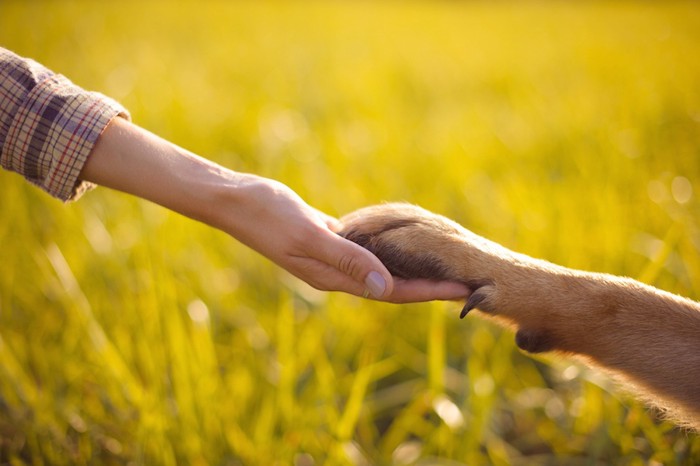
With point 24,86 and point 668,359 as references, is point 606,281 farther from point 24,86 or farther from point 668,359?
point 24,86

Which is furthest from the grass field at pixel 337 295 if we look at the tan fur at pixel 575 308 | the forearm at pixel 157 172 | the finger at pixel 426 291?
the forearm at pixel 157 172

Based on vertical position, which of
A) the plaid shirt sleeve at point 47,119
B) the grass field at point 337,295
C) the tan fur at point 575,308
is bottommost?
the grass field at point 337,295

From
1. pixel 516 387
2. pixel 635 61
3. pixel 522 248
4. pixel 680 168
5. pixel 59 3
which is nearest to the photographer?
pixel 516 387

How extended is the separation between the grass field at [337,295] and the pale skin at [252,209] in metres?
0.59

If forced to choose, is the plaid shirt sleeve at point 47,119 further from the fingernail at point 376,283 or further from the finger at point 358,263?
the fingernail at point 376,283

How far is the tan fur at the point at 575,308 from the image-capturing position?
3.70 ft

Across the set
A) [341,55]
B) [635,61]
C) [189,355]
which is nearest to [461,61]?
[341,55]

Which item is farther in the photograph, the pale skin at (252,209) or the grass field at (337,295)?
the grass field at (337,295)

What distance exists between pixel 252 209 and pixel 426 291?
1.41 ft

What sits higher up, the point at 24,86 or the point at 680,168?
the point at 24,86

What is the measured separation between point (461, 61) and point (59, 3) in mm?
7147

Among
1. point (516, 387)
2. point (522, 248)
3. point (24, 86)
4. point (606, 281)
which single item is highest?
point (24, 86)

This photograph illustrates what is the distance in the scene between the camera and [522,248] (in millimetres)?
2270

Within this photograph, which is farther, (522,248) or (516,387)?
(522,248)
